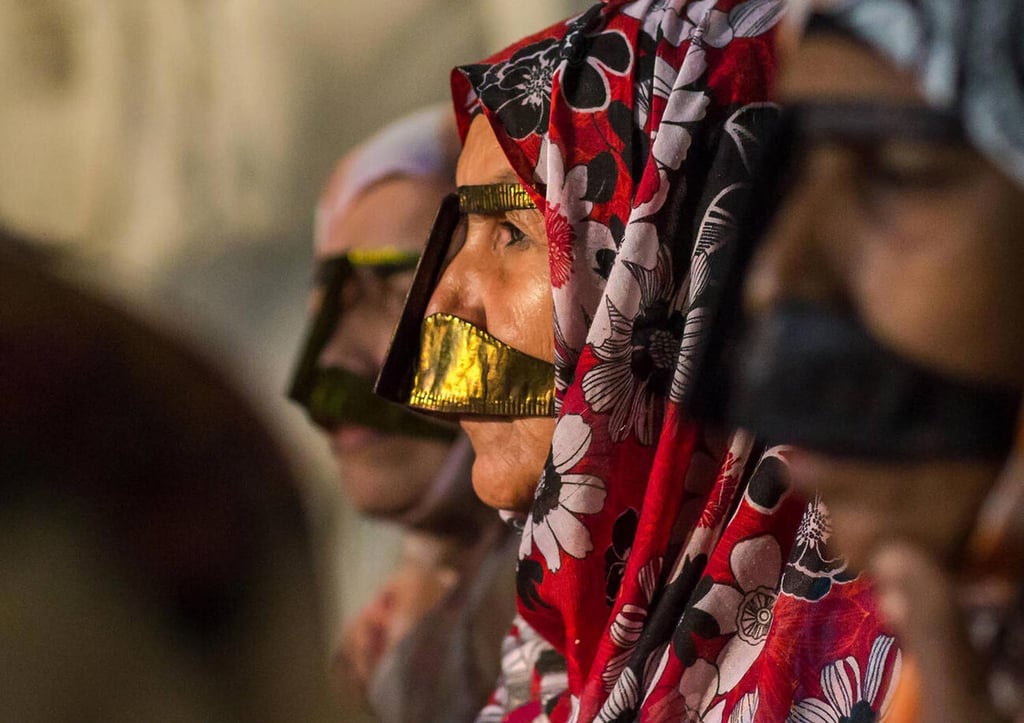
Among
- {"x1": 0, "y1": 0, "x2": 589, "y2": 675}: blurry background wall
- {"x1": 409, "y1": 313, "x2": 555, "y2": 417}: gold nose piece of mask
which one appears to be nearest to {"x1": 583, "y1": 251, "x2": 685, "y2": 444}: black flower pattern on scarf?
{"x1": 409, "y1": 313, "x2": 555, "y2": 417}: gold nose piece of mask

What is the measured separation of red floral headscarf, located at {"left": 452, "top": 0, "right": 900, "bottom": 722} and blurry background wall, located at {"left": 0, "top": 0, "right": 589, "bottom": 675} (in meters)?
1.89

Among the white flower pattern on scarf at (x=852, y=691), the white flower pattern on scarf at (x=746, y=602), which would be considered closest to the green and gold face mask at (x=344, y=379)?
the white flower pattern on scarf at (x=746, y=602)

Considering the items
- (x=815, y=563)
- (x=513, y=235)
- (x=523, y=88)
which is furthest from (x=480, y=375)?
(x=815, y=563)

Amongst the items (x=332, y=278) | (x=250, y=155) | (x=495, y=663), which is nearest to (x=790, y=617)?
(x=495, y=663)

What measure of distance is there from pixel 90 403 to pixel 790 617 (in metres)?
0.71

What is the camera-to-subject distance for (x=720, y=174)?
1.22 metres

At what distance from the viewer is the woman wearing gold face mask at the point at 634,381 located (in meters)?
1.17

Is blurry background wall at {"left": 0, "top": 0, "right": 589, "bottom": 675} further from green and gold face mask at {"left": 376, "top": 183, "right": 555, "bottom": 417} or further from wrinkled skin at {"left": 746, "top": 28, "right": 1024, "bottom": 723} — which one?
wrinkled skin at {"left": 746, "top": 28, "right": 1024, "bottom": 723}

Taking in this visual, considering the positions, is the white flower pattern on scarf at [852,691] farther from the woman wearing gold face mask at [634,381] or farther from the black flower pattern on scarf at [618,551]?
the black flower pattern on scarf at [618,551]

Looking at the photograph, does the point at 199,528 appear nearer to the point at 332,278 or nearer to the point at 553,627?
the point at 553,627

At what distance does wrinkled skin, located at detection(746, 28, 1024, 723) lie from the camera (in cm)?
72

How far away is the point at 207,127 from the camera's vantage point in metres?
3.69

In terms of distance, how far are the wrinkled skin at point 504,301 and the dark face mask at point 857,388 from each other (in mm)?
592

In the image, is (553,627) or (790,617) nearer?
(790,617)
